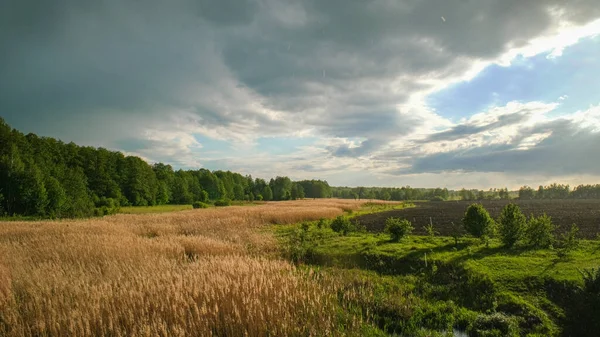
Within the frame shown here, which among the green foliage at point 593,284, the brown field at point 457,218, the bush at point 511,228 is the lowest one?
the brown field at point 457,218

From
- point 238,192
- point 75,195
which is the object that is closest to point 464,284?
point 75,195

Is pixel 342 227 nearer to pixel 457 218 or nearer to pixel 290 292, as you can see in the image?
pixel 290 292

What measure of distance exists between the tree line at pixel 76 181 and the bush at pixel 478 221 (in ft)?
141

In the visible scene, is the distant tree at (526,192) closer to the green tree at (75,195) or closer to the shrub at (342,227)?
the shrub at (342,227)

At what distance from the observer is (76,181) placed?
1865 inches

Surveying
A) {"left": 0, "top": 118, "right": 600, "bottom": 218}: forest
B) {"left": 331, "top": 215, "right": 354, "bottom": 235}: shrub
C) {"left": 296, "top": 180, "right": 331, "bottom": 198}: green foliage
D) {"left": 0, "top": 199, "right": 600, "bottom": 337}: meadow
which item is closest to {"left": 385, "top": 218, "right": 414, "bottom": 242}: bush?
{"left": 0, "top": 199, "right": 600, "bottom": 337}: meadow

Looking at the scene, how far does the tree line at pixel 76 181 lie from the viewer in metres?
38.2

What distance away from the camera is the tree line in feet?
125

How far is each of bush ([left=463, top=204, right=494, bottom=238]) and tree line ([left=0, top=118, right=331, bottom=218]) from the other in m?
43.0

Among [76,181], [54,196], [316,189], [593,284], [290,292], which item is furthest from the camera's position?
[316,189]

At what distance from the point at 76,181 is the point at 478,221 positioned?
56.6 meters

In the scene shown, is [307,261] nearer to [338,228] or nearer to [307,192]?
[338,228]

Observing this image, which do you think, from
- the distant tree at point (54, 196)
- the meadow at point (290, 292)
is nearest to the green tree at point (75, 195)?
the distant tree at point (54, 196)

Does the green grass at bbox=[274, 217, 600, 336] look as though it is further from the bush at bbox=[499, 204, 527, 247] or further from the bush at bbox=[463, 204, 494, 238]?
the bush at bbox=[463, 204, 494, 238]
